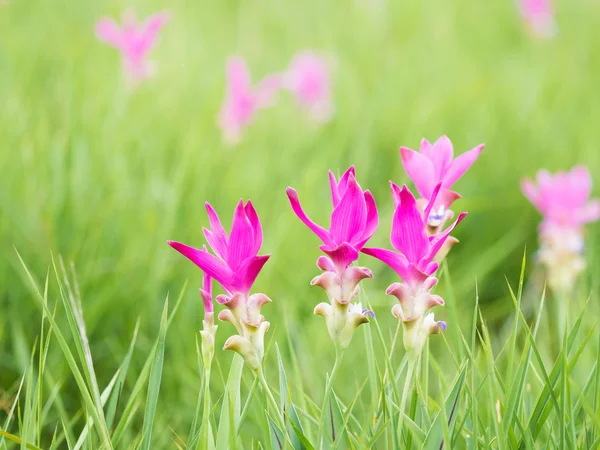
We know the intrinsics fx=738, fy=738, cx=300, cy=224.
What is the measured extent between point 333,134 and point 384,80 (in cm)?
37

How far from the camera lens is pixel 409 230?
1.62 ft

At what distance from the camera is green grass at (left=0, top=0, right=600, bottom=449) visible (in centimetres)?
60

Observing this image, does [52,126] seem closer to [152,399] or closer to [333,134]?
[333,134]

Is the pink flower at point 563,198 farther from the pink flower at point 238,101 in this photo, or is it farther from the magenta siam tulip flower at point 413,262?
the magenta siam tulip flower at point 413,262

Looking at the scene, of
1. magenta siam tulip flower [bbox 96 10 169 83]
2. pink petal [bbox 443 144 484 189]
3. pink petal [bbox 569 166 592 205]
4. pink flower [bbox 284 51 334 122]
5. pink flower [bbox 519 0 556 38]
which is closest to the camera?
pink petal [bbox 443 144 484 189]

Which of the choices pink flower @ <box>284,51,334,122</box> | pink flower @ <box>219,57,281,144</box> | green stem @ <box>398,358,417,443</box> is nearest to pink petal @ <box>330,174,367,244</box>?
green stem @ <box>398,358,417,443</box>

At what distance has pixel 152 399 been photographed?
21.7 inches

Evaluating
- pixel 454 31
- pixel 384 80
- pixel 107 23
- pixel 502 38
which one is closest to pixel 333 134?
pixel 384 80

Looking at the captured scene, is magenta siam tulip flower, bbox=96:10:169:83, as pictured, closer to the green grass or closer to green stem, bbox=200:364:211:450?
the green grass

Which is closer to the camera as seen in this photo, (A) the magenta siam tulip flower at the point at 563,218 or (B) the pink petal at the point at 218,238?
(B) the pink petal at the point at 218,238

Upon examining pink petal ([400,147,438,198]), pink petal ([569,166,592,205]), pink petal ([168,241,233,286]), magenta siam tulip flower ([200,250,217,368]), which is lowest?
magenta siam tulip flower ([200,250,217,368])

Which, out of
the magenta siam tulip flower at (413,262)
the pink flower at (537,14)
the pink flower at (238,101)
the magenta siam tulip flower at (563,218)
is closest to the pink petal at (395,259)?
the magenta siam tulip flower at (413,262)

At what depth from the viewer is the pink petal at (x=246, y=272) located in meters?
0.48

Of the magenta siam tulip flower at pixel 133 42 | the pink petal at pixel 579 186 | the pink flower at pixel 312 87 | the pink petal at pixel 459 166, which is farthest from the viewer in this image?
the pink flower at pixel 312 87
